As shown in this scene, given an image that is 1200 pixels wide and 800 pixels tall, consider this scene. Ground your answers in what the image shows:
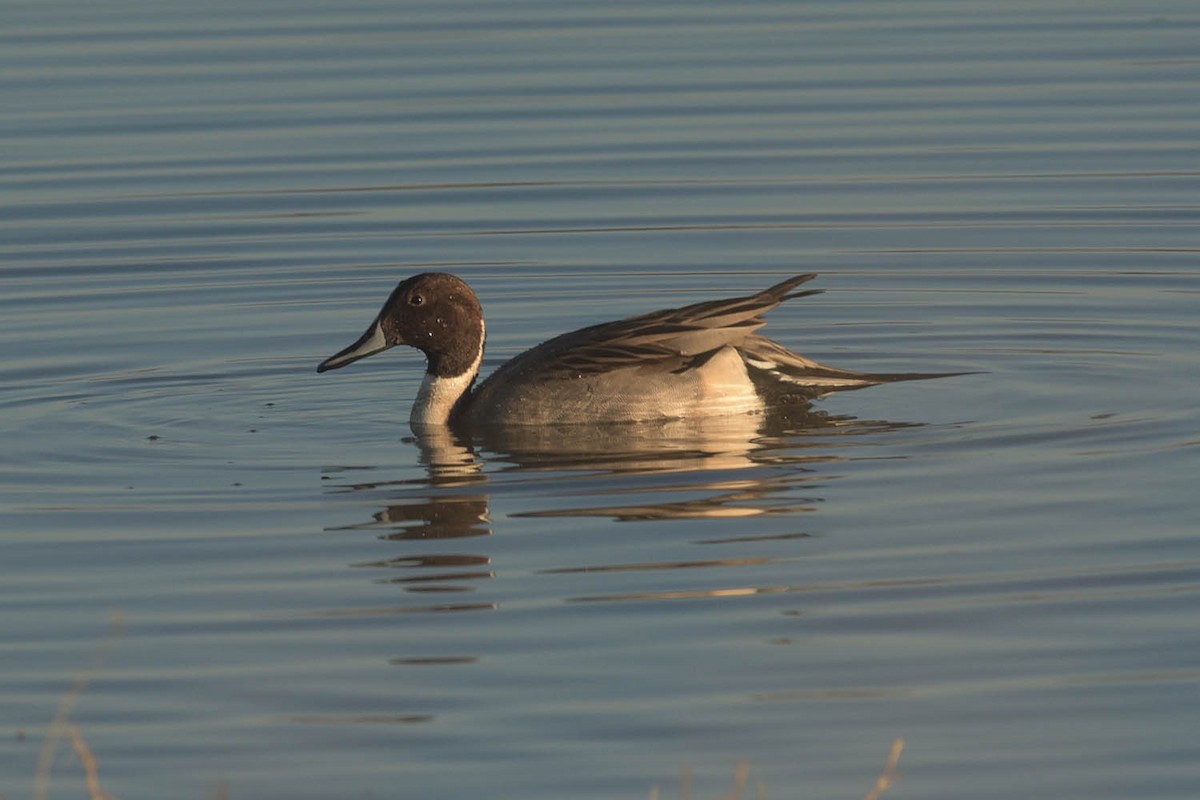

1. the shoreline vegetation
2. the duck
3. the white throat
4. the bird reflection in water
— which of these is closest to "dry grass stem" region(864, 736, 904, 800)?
the shoreline vegetation

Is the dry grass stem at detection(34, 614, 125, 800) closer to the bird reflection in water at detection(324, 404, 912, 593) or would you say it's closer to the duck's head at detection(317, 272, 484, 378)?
the bird reflection in water at detection(324, 404, 912, 593)

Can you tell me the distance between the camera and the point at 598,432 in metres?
11.4

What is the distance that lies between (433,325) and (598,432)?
1.16m

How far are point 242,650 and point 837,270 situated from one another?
23.8 ft

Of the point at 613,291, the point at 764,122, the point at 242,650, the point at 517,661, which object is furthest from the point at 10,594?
the point at 764,122

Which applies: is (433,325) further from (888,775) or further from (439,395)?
(888,775)

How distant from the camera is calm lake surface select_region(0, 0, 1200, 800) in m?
7.27

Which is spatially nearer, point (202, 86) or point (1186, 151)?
point (1186, 151)

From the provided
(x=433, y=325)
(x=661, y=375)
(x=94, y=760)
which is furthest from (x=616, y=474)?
(x=94, y=760)

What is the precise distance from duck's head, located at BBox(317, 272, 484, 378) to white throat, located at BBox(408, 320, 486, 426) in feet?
0.07

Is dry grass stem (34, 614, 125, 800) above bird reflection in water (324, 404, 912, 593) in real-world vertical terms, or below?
below

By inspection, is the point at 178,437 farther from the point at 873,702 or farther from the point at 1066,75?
the point at 1066,75

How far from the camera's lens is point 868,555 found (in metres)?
8.95

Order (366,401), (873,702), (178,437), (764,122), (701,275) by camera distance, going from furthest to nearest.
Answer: (764,122) → (701,275) → (366,401) → (178,437) → (873,702)
